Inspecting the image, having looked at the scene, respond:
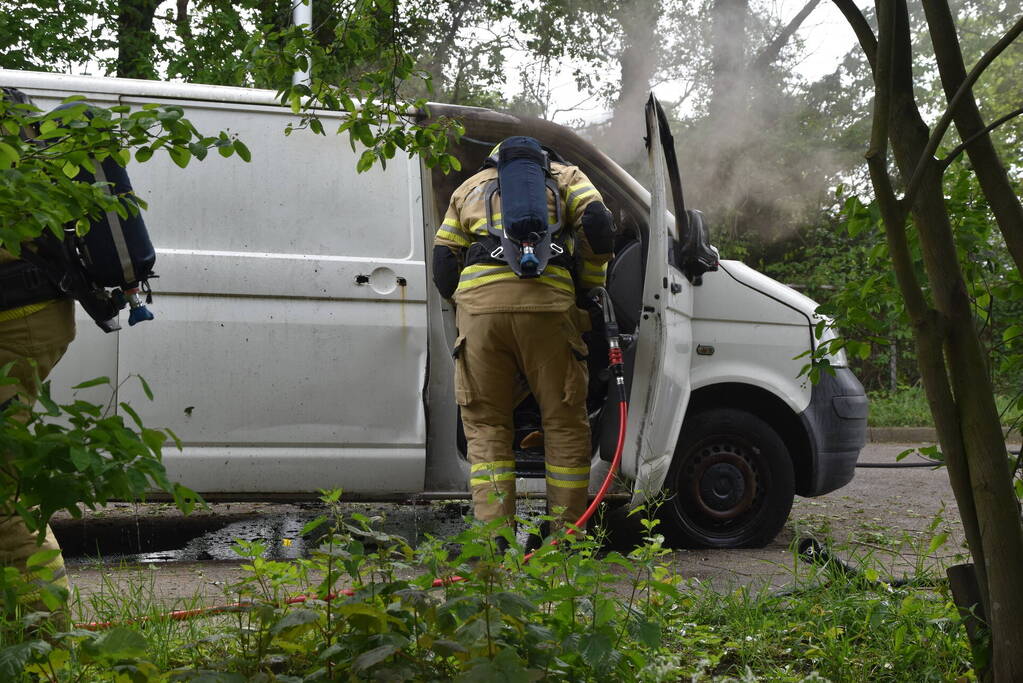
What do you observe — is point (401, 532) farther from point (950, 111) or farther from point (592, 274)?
point (950, 111)

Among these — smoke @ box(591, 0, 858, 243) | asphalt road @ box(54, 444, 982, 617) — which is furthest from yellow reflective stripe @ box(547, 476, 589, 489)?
smoke @ box(591, 0, 858, 243)

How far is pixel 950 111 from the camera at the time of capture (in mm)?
2221

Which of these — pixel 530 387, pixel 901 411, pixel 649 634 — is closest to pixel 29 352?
pixel 649 634

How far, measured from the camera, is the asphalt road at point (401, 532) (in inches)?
159

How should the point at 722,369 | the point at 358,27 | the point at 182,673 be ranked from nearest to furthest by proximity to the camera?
the point at 182,673
the point at 358,27
the point at 722,369

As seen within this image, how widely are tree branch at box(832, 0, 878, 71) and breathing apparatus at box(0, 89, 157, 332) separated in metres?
1.76

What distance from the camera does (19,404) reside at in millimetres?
1959

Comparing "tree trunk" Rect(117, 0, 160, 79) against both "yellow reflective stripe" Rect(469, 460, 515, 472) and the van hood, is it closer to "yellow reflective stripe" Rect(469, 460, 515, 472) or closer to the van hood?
the van hood

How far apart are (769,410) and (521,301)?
5.61 ft

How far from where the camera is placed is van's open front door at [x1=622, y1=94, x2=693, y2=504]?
486cm

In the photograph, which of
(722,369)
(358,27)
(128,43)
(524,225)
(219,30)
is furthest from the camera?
(128,43)

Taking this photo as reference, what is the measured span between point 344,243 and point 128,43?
6.34 metres

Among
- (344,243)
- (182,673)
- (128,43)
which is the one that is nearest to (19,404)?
(182,673)

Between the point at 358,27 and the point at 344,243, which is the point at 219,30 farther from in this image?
the point at 358,27
